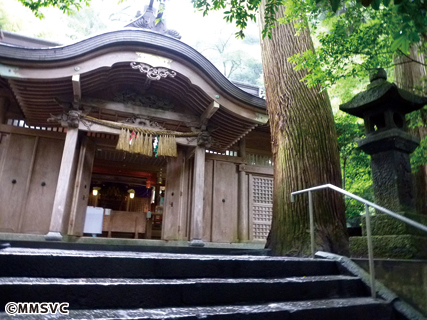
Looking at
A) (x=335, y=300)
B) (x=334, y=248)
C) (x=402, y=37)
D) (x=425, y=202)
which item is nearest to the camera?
(x=402, y=37)

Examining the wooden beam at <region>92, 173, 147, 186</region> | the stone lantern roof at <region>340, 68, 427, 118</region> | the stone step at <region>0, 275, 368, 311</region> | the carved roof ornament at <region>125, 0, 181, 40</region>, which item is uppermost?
the carved roof ornament at <region>125, 0, 181, 40</region>

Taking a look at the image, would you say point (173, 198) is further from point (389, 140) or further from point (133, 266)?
point (389, 140)

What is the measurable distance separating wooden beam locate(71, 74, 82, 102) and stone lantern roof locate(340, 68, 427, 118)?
571 centimetres

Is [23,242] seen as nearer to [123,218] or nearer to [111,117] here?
[111,117]

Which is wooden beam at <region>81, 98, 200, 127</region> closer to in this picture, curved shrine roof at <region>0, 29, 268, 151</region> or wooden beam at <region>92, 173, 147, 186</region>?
curved shrine roof at <region>0, 29, 268, 151</region>

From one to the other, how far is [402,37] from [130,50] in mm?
6182

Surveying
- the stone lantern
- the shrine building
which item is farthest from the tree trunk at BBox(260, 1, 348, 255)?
the shrine building

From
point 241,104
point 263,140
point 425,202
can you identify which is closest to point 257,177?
point 263,140

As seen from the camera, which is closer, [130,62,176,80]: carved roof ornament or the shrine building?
the shrine building

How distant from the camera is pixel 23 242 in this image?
5.58m

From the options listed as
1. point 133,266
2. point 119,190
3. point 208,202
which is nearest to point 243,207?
point 208,202

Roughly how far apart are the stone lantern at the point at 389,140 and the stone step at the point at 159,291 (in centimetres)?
143

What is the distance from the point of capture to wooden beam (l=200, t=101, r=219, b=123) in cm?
769

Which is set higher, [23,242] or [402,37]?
[402,37]
